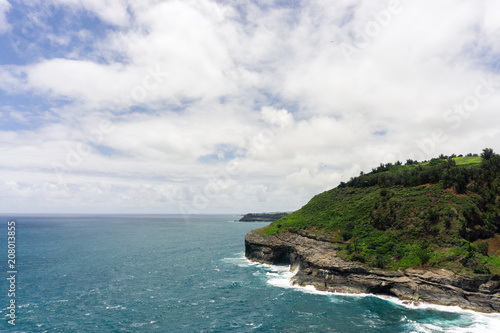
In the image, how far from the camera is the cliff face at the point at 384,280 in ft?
159

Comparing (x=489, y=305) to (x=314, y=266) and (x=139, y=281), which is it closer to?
(x=314, y=266)

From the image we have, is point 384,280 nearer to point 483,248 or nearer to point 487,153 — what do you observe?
point 483,248

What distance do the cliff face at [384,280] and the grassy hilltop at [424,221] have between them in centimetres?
223

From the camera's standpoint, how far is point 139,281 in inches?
2709

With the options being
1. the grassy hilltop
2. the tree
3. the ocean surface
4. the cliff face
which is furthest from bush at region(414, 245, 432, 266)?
the tree

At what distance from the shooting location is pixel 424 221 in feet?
219

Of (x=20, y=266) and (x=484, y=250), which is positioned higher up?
(x=484, y=250)

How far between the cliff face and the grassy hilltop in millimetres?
2234

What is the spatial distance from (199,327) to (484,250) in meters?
59.9

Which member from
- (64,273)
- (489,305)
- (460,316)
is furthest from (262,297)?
(64,273)

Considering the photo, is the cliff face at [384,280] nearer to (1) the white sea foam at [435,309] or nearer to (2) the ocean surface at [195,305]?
(1) the white sea foam at [435,309]

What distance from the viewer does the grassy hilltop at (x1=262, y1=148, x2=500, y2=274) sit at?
57094 millimetres

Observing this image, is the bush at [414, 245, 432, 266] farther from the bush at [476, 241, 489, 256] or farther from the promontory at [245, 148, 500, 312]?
the bush at [476, 241, 489, 256]

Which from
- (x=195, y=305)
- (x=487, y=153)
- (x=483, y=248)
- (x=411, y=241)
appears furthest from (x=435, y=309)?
(x=487, y=153)
